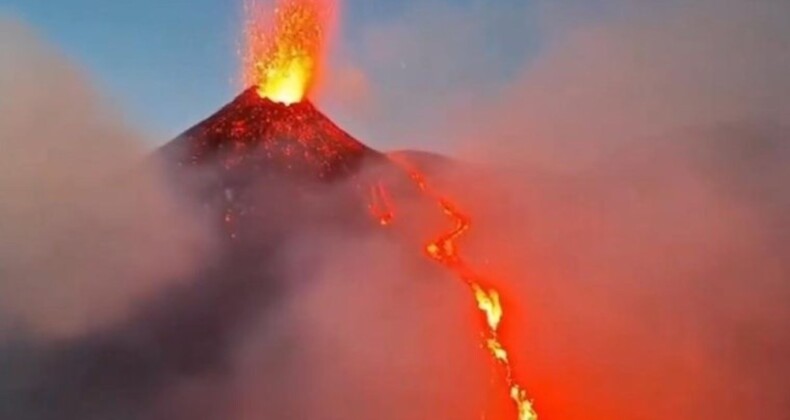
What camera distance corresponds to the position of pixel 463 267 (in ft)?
62.7

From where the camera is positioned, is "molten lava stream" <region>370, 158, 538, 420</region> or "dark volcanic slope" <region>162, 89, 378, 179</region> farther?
"dark volcanic slope" <region>162, 89, 378, 179</region>

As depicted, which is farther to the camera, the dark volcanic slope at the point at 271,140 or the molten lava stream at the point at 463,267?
the dark volcanic slope at the point at 271,140

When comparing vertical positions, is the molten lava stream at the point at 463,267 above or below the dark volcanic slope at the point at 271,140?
below

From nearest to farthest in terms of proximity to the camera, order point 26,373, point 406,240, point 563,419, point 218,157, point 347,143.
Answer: point 563,419, point 26,373, point 406,240, point 218,157, point 347,143

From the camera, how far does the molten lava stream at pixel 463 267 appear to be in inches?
596

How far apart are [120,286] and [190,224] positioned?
2.53 meters

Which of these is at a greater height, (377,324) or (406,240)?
(406,240)

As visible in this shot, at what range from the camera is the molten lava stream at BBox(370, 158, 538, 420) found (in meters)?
15.1

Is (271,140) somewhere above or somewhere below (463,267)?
above

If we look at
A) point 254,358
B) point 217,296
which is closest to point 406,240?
point 217,296

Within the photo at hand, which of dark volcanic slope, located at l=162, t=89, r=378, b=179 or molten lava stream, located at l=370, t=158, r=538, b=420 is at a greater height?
dark volcanic slope, located at l=162, t=89, r=378, b=179

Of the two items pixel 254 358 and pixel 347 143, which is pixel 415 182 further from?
pixel 254 358

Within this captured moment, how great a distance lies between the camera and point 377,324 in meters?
17.6

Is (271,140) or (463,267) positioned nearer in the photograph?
(463,267)
